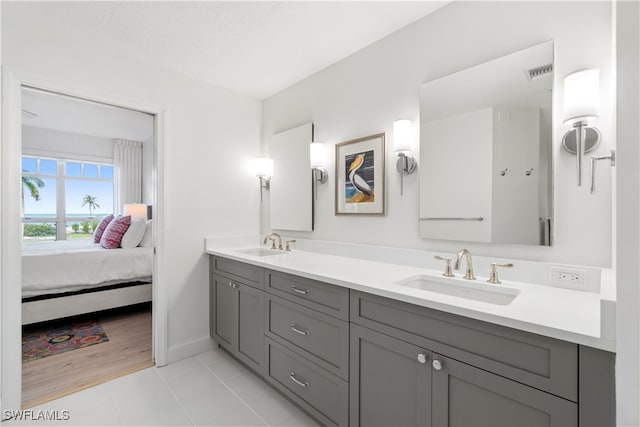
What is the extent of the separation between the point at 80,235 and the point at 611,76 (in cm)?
713

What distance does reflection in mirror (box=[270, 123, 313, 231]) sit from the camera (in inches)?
99.2

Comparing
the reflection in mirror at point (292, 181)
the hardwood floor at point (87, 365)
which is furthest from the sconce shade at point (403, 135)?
the hardwood floor at point (87, 365)

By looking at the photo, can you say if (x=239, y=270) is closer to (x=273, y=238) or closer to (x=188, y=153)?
(x=273, y=238)

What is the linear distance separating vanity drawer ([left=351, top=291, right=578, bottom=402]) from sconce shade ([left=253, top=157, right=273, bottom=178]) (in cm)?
181

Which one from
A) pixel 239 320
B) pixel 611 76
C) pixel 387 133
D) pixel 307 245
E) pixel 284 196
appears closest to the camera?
pixel 611 76

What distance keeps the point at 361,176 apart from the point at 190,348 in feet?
6.61

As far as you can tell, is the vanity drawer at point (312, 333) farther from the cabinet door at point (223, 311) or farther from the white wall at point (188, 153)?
the white wall at point (188, 153)

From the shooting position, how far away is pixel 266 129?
297 cm

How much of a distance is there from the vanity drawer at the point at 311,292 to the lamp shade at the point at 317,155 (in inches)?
37.9

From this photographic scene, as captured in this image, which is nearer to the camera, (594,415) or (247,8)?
(594,415)

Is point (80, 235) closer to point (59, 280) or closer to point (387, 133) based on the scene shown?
point (59, 280)

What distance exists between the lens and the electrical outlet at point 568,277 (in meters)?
1.24

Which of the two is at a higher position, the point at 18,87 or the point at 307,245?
the point at 18,87

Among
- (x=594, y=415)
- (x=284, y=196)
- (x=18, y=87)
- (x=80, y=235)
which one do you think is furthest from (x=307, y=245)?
(x=80, y=235)
